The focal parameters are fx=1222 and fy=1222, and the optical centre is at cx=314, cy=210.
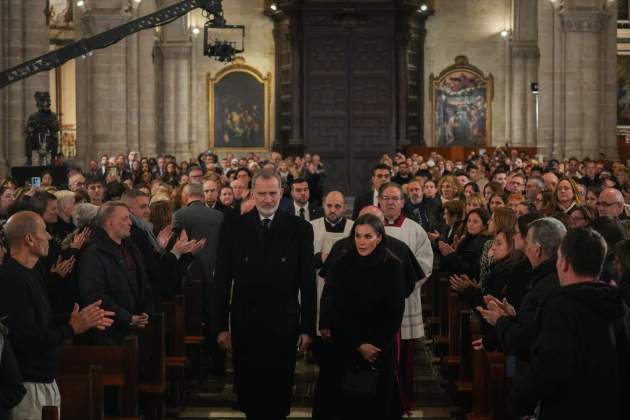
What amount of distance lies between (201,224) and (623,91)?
35.5 metres

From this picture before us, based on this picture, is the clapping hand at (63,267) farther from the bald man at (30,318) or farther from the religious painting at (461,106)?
the religious painting at (461,106)

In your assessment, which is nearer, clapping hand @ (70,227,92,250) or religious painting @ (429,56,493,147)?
clapping hand @ (70,227,92,250)

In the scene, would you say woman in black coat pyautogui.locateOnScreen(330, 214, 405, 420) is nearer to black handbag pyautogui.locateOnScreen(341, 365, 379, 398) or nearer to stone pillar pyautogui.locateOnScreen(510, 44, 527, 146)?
black handbag pyautogui.locateOnScreen(341, 365, 379, 398)

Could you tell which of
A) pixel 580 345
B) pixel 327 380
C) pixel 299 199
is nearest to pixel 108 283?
pixel 327 380

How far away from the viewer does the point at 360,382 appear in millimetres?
8688

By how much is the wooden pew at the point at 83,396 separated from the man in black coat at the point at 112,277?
2.04 m

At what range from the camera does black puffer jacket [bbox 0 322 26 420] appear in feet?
19.7

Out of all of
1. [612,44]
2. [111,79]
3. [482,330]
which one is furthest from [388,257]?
[612,44]

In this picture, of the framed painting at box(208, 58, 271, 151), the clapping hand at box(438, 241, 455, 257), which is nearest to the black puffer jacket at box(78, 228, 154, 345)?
the clapping hand at box(438, 241, 455, 257)

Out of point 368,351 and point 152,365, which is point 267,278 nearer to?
point 368,351

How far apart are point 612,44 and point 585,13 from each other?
1.28 metres

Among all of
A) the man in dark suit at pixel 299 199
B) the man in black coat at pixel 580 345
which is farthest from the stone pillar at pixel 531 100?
the man in black coat at pixel 580 345

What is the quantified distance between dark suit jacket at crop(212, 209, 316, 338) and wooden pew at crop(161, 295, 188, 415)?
206 cm

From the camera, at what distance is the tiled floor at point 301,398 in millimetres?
10859
